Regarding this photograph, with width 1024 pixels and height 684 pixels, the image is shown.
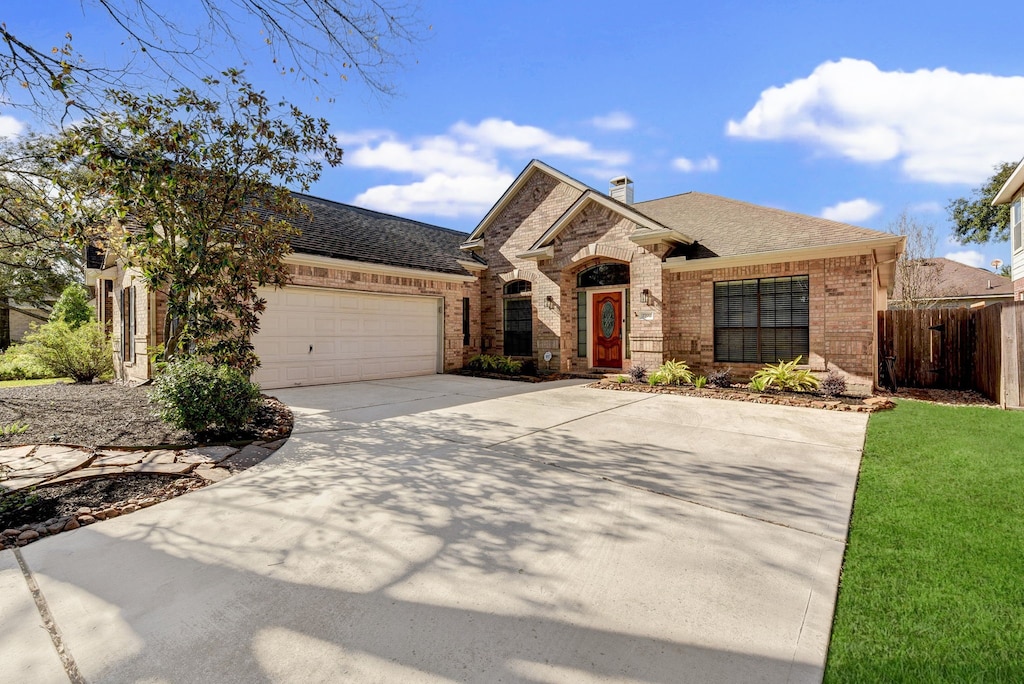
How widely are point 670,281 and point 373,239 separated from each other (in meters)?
8.63

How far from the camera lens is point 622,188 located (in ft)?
50.0

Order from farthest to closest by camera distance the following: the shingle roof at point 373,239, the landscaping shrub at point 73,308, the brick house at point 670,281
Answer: the landscaping shrub at point 73,308, the shingle roof at point 373,239, the brick house at point 670,281

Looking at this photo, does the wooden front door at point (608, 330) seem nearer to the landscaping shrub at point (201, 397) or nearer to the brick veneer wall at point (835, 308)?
the brick veneer wall at point (835, 308)

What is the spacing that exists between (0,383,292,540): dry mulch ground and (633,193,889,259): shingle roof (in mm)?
10308

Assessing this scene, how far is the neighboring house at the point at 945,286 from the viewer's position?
71.1 ft

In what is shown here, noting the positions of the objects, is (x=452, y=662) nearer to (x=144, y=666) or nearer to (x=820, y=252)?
(x=144, y=666)

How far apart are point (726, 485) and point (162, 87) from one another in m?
6.92


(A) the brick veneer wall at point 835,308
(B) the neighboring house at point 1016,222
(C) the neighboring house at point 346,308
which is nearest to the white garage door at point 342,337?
(C) the neighboring house at point 346,308

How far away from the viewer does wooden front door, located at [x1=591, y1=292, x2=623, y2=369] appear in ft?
42.3

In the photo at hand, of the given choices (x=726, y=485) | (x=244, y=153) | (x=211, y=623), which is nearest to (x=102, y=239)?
(x=244, y=153)

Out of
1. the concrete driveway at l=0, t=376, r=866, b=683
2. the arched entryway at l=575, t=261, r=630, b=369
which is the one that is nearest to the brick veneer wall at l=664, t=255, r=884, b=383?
the arched entryway at l=575, t=261, r=630, b=369

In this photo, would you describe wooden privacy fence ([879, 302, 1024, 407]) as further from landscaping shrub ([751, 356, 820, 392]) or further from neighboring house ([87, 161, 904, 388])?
landscaping shrub ([751, 356, 820, 392])

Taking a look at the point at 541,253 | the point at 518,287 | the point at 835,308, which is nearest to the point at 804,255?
the point at 835,308

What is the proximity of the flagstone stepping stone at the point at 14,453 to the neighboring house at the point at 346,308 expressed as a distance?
4.62 meters
